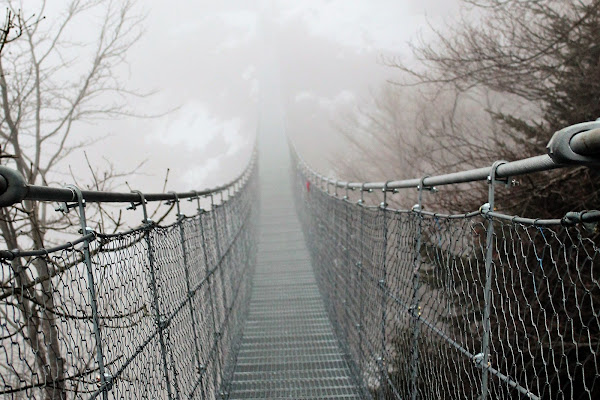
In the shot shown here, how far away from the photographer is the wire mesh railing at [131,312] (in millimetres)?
1103

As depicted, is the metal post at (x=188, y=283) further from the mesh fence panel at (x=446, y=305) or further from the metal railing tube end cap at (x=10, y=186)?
the metal railing tube end cap at (x=10, y=186)

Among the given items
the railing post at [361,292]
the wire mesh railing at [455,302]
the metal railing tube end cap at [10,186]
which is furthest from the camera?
the railing post at [361,292]

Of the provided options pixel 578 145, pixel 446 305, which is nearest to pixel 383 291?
pixel 446 305

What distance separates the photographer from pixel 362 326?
3.14 metres

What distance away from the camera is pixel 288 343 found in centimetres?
441

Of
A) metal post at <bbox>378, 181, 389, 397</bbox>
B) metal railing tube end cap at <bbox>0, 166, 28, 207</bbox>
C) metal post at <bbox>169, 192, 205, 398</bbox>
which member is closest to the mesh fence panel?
metal post at <bbox>378, 181, 389, 397</bbox>

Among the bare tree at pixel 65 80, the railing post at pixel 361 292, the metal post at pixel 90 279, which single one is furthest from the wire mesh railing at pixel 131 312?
the bare tree at pixel 65 80

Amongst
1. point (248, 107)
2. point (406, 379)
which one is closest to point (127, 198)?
point (406, 379)

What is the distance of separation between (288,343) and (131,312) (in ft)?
9.76

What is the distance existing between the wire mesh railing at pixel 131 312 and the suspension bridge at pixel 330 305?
0.5 inches

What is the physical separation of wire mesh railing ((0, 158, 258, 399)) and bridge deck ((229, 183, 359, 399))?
33 cm

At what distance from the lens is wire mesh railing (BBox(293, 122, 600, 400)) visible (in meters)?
1.29

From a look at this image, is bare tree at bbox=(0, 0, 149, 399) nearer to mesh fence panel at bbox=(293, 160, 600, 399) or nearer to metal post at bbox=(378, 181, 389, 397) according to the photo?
mesh fence panel at bbox=(293, 160, 600, 399)

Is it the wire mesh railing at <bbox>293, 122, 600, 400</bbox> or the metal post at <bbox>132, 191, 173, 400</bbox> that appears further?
the metal post at <bbox>132, 191, 173, 400</bbox>
